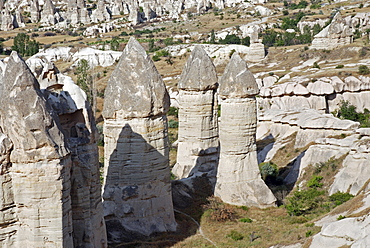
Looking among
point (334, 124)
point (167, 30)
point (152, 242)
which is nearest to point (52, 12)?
point (167, 30)

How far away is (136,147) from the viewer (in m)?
16.4

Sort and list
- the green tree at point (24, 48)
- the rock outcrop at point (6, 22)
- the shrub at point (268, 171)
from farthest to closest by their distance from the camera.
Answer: the rock outcrop at point (6, 22) → the green tree at point (24, 48) → the shrub at point (268, 171)

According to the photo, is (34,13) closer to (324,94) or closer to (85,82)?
(85,82)

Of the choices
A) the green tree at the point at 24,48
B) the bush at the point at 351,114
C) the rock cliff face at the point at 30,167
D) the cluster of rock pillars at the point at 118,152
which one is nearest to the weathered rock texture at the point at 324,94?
the bush at the point at 351,114

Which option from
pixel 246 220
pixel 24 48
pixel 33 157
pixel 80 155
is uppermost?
pixel 33 157

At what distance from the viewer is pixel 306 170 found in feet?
77.4

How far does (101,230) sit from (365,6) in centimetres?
7571

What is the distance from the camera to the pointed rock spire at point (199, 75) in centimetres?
2217

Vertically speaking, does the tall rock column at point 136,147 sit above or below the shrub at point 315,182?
above

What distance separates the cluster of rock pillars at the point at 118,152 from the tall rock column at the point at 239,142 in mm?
37

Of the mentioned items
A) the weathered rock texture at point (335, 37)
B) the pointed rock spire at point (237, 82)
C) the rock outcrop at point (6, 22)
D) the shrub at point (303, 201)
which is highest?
the pointed rock spire at point (237, 82)

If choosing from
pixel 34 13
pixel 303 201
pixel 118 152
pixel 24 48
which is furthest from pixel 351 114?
pixel 34 13

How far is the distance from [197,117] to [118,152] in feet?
22.4

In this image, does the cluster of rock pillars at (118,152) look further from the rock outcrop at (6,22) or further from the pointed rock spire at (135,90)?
the rock outcrop at (6,22)
